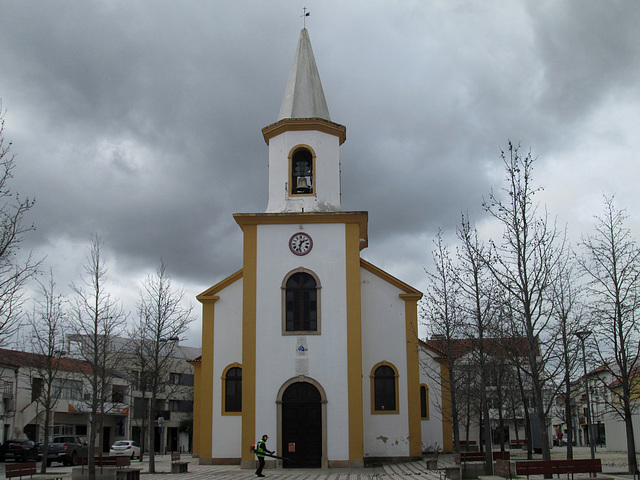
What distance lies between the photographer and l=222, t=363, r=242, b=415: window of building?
28.2 metres

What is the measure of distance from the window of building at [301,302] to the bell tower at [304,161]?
9.98 feet

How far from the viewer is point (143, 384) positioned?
30.8 m

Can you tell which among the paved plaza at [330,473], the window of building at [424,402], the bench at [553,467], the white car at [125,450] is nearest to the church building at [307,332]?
the paved plaza at [330,473]

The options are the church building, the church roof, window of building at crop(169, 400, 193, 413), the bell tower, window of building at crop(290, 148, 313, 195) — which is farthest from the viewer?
window of building at crop(169, 400, 193, 413)

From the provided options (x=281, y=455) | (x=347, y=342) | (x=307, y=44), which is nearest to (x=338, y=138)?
(x=307, y=44)

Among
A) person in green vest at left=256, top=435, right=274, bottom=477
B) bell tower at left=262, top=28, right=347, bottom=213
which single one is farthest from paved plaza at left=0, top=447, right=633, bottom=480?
bell tower at left=262, top=28, right=347, bottom=213

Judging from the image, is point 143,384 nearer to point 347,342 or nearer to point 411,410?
point 347,342

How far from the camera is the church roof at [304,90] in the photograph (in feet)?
96.6

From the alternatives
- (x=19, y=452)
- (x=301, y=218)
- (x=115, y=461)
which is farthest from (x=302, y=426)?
(x=19, y=452)

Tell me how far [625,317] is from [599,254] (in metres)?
2.35

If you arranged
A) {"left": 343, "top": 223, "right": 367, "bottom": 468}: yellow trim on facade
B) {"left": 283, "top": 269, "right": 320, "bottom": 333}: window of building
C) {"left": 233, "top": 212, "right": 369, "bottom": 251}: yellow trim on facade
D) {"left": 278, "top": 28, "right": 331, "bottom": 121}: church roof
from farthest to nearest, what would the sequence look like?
{"left": 278, "top": 28, "right": 331, "bottom": 121}: church roof < {"left": 233, "top": 212, "right": 369, "bottom": 251}: yellow trim on facade < {"left": 283, "top": 269, "right": 320, "bottom": 333}: window of building < {"left": 343, "top": 223, "right": 367, "bottom": 468}: yellow trim on facade

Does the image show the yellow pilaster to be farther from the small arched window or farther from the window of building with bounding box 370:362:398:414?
the window of building with bounding box 370:362:398:414

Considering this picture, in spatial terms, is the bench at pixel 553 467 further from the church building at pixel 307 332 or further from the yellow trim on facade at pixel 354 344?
the church building at pixel 307 332

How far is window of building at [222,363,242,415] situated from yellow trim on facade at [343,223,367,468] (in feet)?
17.1
